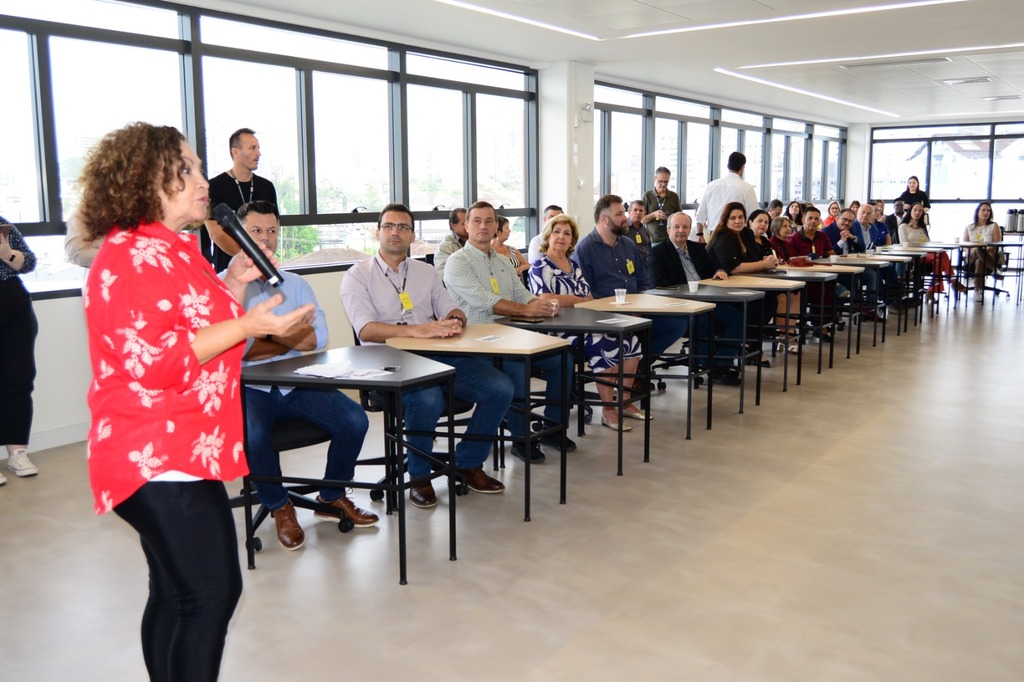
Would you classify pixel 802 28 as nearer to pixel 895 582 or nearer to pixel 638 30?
pixel 638 30

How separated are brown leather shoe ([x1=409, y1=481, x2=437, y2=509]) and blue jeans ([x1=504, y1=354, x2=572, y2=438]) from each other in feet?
1.71

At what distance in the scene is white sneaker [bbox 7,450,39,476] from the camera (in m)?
4.32

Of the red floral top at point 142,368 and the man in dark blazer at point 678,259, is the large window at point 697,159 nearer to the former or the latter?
the man in dark blazer at point 678,259

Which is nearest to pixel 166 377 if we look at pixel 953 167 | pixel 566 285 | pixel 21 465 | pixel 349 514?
pixel 349 514

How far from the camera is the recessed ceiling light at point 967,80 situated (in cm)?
1044

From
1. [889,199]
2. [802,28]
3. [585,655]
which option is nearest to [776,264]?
[802,28]

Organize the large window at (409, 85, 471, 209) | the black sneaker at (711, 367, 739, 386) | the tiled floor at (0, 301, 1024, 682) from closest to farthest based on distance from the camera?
the tiled floor at (0, 301, 1024, 682), the black sneaker at (711, 367, 739, 386), the large window at (409, 85, 471, 209)

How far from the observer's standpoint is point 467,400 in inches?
152

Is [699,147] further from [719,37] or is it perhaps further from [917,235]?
[719,37]

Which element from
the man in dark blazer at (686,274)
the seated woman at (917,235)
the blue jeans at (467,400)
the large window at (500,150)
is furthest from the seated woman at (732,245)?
the seated woman at (917,235)

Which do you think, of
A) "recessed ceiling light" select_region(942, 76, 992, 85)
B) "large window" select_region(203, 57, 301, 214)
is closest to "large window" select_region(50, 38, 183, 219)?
"large window" select_region(203, 57, 301, 214)

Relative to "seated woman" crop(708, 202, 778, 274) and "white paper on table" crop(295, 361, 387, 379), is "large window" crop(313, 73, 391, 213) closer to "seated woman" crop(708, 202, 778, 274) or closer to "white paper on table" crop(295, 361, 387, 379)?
"seated woman" crop(708, 202, 778, 274)

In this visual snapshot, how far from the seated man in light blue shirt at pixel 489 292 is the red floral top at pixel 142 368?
271cm

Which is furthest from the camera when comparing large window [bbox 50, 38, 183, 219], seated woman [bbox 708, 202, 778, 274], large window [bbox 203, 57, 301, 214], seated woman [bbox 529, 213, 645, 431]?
seated woman [bbox 708, 202, 778, 274]
